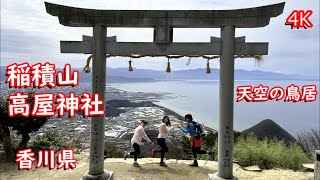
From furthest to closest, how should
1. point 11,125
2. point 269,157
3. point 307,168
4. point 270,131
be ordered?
point 270,131 < point 11,125 < point 269,157 < point 307,168

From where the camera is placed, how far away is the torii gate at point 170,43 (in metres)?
7.03

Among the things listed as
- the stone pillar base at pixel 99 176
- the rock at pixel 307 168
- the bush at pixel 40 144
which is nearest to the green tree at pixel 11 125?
the bush at pixel 40 144

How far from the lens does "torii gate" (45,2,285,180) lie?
7027mm

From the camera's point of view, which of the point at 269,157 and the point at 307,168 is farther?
the point at 269,157

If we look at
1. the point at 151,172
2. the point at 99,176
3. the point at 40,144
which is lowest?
the point at 151,172

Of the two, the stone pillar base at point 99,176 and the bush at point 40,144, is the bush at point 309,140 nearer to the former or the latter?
the stone pillar base at point 99,176

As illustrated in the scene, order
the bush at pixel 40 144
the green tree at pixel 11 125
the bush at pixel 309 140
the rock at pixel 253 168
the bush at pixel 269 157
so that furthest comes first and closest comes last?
the bush at pixel 309 140 → the bush at pixel 40 144 → the green tree at pixel 11 125 → the bush at pixel 269 157 → the rock at pixel 253 168

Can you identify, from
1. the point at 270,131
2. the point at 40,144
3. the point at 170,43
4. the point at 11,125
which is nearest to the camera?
the point at 170,43

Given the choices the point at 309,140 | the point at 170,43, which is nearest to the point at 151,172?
the point at 170,43

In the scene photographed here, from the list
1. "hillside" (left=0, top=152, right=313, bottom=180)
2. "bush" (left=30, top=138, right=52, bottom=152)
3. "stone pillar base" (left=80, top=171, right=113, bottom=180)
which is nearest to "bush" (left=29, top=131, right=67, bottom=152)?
"bush" (left=30, top=138, right=52, bottom=152)

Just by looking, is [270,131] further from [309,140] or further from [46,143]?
[46,143]

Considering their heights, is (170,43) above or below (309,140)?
above

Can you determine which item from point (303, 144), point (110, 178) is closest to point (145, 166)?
point (110, 178)

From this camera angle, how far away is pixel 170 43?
23.5 ft
